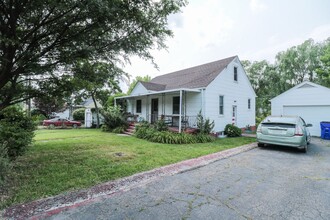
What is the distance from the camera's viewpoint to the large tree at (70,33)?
4293 mm

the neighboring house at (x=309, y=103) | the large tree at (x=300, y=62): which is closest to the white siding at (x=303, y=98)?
the neighboring house at (x=309, y=103)

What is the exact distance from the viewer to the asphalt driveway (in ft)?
9.12

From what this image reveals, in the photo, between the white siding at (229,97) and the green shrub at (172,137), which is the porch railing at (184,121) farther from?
the green shrub at (172,137)

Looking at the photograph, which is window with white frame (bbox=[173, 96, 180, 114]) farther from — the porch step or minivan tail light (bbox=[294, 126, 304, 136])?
minivan tail light (bbox=[294, 126, 304, 136])

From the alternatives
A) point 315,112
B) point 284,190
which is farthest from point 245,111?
point 284,190

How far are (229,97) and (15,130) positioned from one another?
1229 cm

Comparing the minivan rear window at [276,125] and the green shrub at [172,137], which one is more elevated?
the minivan rear window at [276,125]

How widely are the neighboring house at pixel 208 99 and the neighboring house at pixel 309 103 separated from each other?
2868 millimetres

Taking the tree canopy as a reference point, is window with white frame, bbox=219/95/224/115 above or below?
below

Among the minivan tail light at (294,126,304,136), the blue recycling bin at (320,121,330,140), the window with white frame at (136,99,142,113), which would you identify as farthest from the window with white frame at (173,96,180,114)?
the blue recycling bin at (320,121,330,140)

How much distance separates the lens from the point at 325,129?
11.1m

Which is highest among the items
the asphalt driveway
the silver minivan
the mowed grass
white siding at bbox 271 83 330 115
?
white siding at bbox 271 83 330 115

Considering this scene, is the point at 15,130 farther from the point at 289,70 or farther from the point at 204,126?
the point at 289,70

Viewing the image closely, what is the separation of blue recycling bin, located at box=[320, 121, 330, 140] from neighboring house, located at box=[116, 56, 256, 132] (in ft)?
16.2
